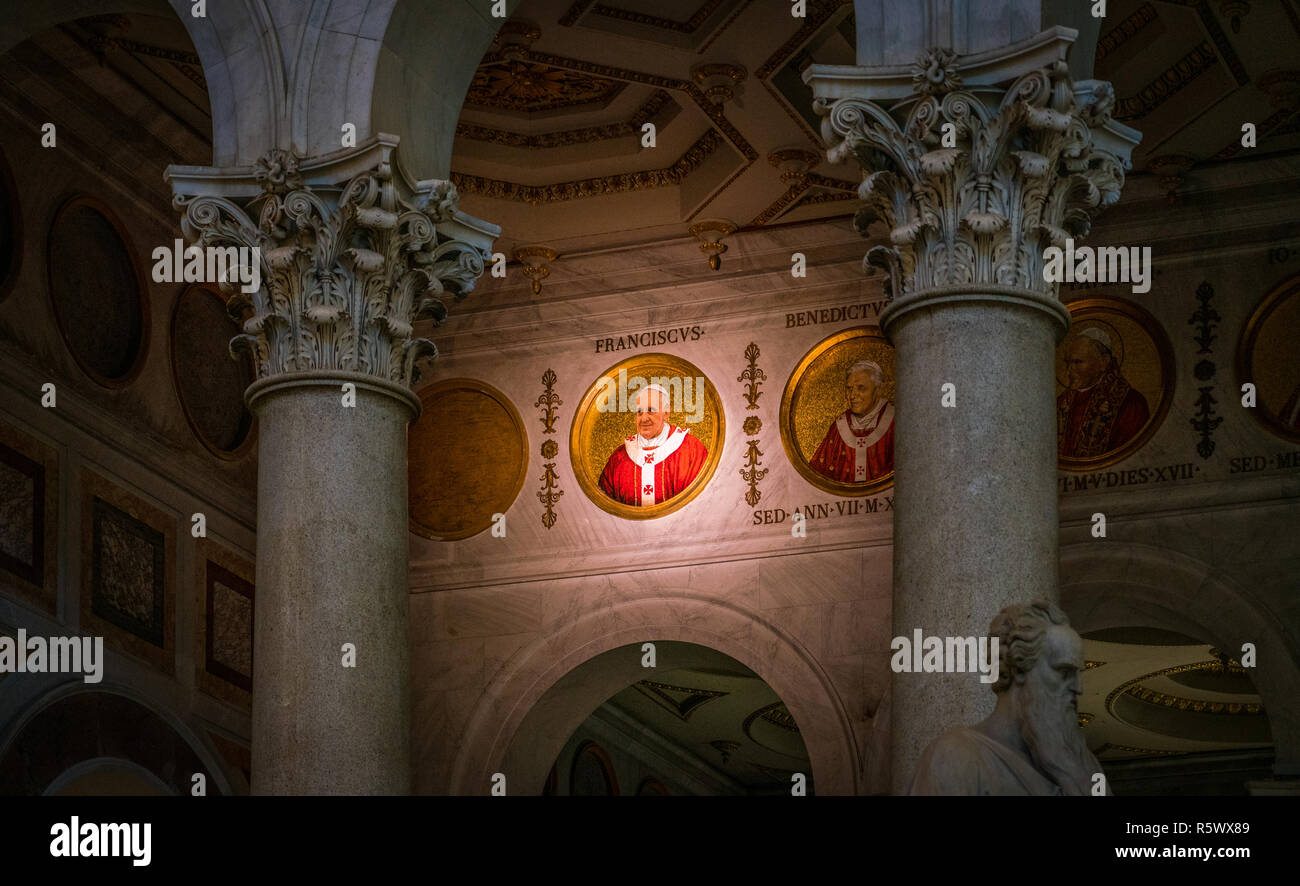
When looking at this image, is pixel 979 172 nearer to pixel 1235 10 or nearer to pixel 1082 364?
pixel 1235 10

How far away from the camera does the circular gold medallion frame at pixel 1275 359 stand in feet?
47.1

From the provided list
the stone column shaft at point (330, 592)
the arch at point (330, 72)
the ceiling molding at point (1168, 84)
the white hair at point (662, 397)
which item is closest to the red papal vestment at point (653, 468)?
the white hair at point (662, 397)

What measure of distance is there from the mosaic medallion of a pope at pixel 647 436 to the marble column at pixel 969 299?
6111mm

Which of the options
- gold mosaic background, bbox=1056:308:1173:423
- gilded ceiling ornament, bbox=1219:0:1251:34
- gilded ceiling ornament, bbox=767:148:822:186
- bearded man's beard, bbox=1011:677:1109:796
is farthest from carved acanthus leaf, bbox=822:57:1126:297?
gilded ceiling ornament, bbox=767:148:822:186

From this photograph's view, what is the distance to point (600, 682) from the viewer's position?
53.1 feet

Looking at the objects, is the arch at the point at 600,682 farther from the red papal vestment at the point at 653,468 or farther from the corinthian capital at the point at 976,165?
the corinthian capital at the point at 976,165

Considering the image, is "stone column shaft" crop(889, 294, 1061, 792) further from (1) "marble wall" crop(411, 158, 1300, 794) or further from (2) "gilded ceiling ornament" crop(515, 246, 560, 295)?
(2) "gilded ceiling ornament" crop(515, 246, 560, 295)

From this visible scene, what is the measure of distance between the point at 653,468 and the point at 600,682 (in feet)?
5.11

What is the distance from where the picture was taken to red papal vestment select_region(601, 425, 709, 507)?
Answer: 15.9 m

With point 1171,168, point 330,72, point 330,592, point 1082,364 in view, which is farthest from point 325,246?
point 1171,168

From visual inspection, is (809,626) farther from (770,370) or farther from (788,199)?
(788,199)

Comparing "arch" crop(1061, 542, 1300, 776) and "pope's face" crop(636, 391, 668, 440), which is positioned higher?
"pope's face" crop(636, 391, 668, 440)
